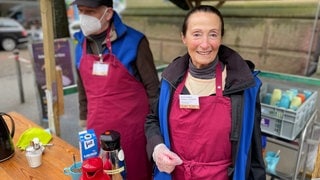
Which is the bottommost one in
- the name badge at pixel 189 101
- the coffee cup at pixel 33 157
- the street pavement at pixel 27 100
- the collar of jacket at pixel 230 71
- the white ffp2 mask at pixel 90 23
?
the street pavement at pixel 27 100

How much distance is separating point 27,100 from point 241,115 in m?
5.17

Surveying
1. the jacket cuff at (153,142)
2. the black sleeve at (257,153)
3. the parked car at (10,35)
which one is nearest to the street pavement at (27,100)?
the parked car at (10,35)

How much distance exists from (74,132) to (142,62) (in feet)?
6.54

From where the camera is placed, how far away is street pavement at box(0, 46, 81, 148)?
331 centimetres

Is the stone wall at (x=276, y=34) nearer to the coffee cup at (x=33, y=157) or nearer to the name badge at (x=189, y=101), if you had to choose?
the name badge at (x=189, y=101)

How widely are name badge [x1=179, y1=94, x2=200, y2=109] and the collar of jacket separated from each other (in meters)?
0.08

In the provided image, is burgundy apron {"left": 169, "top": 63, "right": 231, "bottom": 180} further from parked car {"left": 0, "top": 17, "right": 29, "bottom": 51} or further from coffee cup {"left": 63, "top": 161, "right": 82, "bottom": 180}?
parked car {"left": 0, "top": 17, "right": 29, "bottom": 51}

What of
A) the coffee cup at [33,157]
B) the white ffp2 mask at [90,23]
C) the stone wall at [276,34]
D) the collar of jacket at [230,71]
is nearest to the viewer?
the collar of jacket at [230,71]

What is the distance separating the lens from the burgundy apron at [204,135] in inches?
44.2

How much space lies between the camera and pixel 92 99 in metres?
1.80

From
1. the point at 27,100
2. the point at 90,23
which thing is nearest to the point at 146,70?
the point at 90,23

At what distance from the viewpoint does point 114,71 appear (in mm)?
1689

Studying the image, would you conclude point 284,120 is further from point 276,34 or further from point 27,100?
point 27,100

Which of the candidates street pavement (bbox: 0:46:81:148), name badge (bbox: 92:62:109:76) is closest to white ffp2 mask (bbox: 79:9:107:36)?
name badge (bbox: 92:62:109:76)
